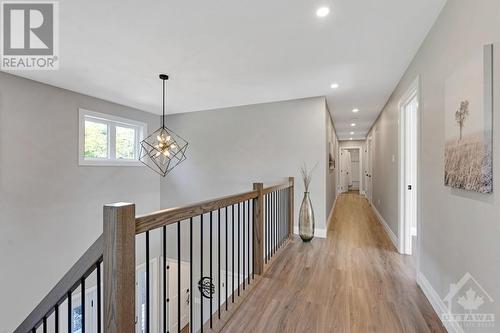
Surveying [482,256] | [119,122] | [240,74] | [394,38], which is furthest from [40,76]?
[482,256]

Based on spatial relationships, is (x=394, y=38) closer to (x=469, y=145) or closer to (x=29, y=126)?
(x=469, y=145)

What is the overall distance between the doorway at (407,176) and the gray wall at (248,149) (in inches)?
46.6

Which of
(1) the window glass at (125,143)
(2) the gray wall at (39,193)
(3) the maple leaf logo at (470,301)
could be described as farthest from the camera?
(1) the window glass at (125,143)

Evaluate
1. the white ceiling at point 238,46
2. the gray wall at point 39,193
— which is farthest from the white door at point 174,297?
the white ceiling at point 238,46

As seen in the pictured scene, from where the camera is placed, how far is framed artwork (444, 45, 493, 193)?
1.25 meters

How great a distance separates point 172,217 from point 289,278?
173cm

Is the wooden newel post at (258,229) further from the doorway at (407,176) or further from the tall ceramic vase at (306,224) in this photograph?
the doorway at (407,176)

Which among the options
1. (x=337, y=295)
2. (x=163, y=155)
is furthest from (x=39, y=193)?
(x=337, y=295)

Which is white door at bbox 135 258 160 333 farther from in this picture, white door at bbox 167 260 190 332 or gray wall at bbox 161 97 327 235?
gray wall at bbox 161 97 327 235

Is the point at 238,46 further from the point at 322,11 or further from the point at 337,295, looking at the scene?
the point at 337,295

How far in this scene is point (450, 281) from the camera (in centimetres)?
171

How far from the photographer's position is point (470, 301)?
1447mm

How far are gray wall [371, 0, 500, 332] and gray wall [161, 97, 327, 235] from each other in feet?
5.91

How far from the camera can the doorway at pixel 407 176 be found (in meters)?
3.14
